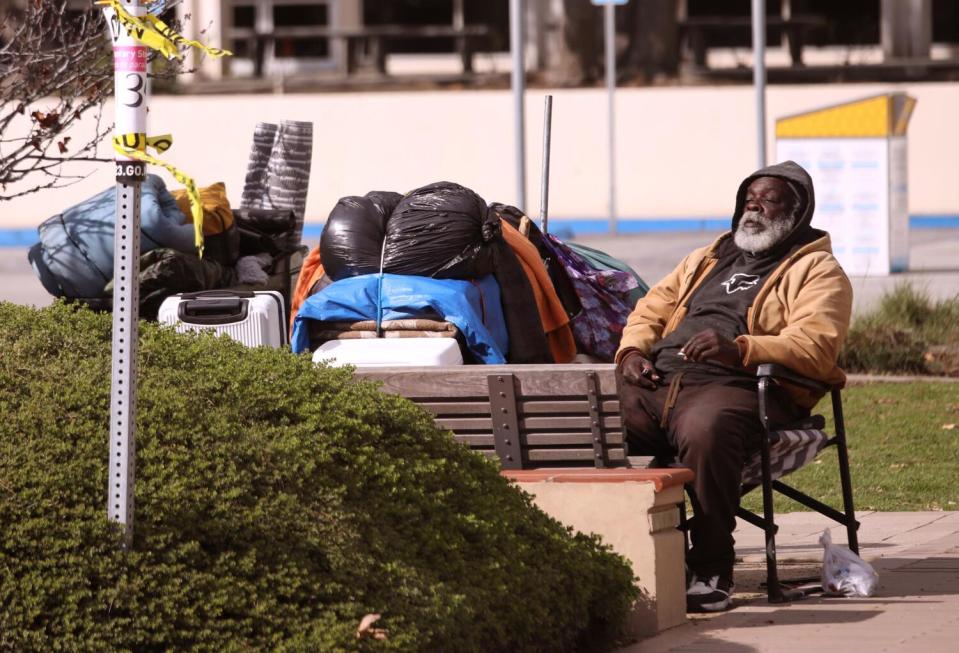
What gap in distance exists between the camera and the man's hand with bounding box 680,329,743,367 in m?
5.41

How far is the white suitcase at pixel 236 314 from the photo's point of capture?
6477 millimetres

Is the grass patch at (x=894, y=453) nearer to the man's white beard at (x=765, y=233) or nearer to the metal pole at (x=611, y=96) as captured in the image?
the man's white beard at (x=765, y=233)

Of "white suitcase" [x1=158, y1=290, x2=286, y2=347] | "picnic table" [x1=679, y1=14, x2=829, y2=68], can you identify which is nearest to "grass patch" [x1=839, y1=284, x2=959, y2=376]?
"white suitcase" [x1=158, y1=290, x2=286, y2=347]

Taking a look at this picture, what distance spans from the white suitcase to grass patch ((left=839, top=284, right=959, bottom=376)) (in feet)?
15.8

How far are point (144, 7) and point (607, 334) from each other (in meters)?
3.47

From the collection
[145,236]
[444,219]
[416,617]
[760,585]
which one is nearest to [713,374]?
[760,585]

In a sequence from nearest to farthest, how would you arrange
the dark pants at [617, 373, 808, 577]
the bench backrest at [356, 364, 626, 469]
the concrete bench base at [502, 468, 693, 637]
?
the concrete bench base at [502, 468, 693, 637] → the bench backrest at [356, 364, 626, 469] → the dark pants at [617, 373, 808, 577]

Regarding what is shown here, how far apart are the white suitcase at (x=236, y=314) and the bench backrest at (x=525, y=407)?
1.31 m

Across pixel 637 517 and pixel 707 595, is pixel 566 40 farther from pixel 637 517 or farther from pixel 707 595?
pixel 637 517

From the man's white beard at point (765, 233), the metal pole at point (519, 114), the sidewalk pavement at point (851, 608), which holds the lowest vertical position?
the sidewalk pavement at point (851, 608)

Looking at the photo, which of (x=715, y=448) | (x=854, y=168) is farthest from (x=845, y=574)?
(x=854, y=168)

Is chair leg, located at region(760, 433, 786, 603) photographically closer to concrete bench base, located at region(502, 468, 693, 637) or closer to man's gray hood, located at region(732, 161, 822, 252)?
concrete bench base, located at region(502, 468, 693, 637)

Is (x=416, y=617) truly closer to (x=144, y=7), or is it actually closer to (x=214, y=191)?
(x=144, y=7)

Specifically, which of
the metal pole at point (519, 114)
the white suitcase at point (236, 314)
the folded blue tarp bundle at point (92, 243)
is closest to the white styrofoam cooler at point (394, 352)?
the white suitcase at point (236, 314)
